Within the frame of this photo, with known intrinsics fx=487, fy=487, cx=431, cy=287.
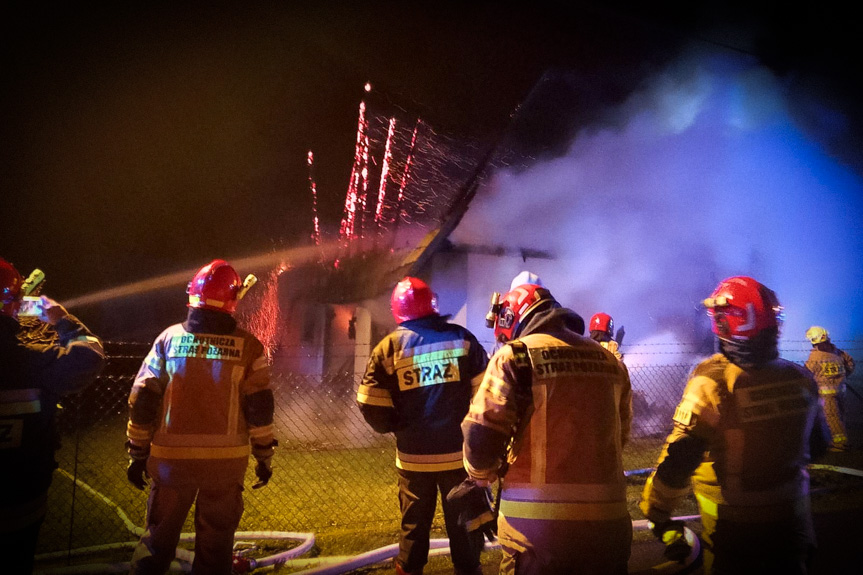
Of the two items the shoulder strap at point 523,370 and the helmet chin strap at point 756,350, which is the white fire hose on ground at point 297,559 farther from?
the shoulder strap at point 523,370

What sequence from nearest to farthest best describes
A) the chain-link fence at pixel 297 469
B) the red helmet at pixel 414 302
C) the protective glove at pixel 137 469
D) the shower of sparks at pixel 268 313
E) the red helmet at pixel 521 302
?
1. the red helmet at pixel 521 302
2. the protective glove at pixel 137 469
3. the red helmet at pixel 414 302
4. the chain-link fence at pixel 297 469
5. the shower of sparks at pixel 268 313

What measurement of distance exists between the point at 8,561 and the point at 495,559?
11.2ft

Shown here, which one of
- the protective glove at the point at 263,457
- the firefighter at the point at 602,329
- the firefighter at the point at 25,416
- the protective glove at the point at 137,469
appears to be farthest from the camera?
the firefighter at the point at 602,329

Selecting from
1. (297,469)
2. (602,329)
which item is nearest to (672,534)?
(602,329)

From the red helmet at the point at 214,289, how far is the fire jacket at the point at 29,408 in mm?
741

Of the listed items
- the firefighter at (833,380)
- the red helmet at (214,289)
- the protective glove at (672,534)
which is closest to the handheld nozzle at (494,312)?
the protective glove at (672,534)

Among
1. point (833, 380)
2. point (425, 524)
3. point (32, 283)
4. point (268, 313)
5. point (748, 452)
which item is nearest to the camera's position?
point (748, 452)

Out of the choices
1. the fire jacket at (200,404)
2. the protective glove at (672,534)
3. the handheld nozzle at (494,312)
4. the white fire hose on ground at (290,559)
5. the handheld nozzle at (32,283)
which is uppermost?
the handheld nozzle at (32,283)

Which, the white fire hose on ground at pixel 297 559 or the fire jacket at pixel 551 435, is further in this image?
the white fire hose on ground at pixel 297 559

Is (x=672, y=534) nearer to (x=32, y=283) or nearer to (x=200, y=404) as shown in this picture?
(x=200, y=404)

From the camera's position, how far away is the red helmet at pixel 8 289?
267cm

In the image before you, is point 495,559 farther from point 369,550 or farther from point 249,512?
point 249,512

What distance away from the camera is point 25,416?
2461 mm

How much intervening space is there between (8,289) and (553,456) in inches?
119
